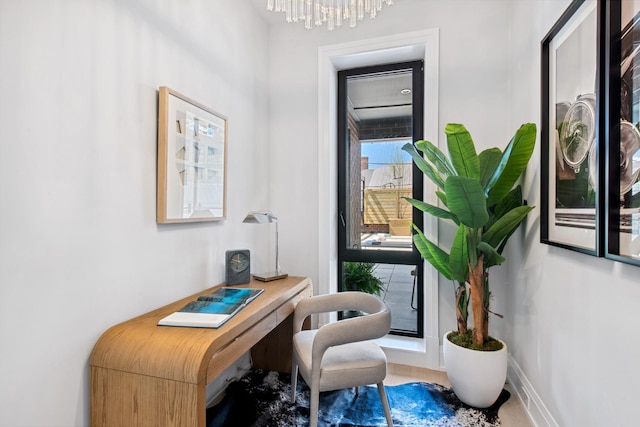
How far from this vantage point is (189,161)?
1712 mm

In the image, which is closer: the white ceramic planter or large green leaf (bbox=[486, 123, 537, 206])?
large green leaf (bbox=[486, 123, 537, 206])

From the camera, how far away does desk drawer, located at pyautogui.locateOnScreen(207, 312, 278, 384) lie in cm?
115

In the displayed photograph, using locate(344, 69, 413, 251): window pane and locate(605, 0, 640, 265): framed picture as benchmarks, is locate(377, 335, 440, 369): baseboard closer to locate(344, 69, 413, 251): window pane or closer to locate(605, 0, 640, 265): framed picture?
locate(344, 69, 413, 251): window pane

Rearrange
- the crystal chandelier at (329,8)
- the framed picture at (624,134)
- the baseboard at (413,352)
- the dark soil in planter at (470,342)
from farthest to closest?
the baseboard at (413,352), the dark soil in planter at (470,342), the crystal chandelier at (329,8), the framed picture at (624,134)

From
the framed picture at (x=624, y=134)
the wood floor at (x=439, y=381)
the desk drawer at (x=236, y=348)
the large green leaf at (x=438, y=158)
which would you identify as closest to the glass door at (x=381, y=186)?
the wood floor at (x=439, y=381)

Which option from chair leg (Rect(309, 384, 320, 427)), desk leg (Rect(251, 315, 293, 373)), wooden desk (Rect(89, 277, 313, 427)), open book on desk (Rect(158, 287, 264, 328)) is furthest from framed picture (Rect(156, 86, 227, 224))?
chair leg (Rect(309, 384, 320, 427))

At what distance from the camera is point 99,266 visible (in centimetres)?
125

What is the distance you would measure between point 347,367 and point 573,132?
1.53 metres

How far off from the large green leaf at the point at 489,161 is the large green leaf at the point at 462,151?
5 centimetres

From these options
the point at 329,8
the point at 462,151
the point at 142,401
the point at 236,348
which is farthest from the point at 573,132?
the point at 142,401

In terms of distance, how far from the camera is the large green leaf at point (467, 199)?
4.95 feet

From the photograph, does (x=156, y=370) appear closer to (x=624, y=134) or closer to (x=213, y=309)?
(x=213, y=309)

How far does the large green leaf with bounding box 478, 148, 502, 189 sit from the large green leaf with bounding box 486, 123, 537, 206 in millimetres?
32

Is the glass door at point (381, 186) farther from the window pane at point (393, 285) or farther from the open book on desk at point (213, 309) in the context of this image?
the open book on desk at point (213, 309)
